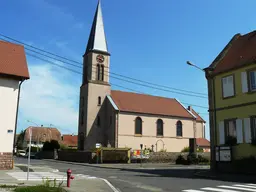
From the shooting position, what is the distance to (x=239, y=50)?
23203 mm

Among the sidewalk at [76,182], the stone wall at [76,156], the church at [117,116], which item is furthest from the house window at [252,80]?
the church at [117,116]

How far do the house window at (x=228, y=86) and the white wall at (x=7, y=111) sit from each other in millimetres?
15432

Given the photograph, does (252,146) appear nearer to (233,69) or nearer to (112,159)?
(233,69)

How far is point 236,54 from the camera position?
75.5 ft

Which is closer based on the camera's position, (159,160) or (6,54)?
(6,54)

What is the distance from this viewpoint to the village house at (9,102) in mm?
19016

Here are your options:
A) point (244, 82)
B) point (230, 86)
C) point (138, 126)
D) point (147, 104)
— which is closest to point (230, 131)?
point (230, 86)

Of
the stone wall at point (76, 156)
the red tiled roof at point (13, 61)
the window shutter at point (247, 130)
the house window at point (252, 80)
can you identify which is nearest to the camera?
the window shutter at point (247, 130)

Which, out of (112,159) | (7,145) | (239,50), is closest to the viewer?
(7,145)

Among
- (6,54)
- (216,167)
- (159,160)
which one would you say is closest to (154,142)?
(159,160)

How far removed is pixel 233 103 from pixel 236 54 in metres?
4.39

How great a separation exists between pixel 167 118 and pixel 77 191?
4233 cm

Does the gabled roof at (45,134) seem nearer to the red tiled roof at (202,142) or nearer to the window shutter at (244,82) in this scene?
the red tiled roof at (202,142)

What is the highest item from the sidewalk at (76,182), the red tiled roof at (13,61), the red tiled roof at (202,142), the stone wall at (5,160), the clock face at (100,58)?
the clock face at (100,58)
